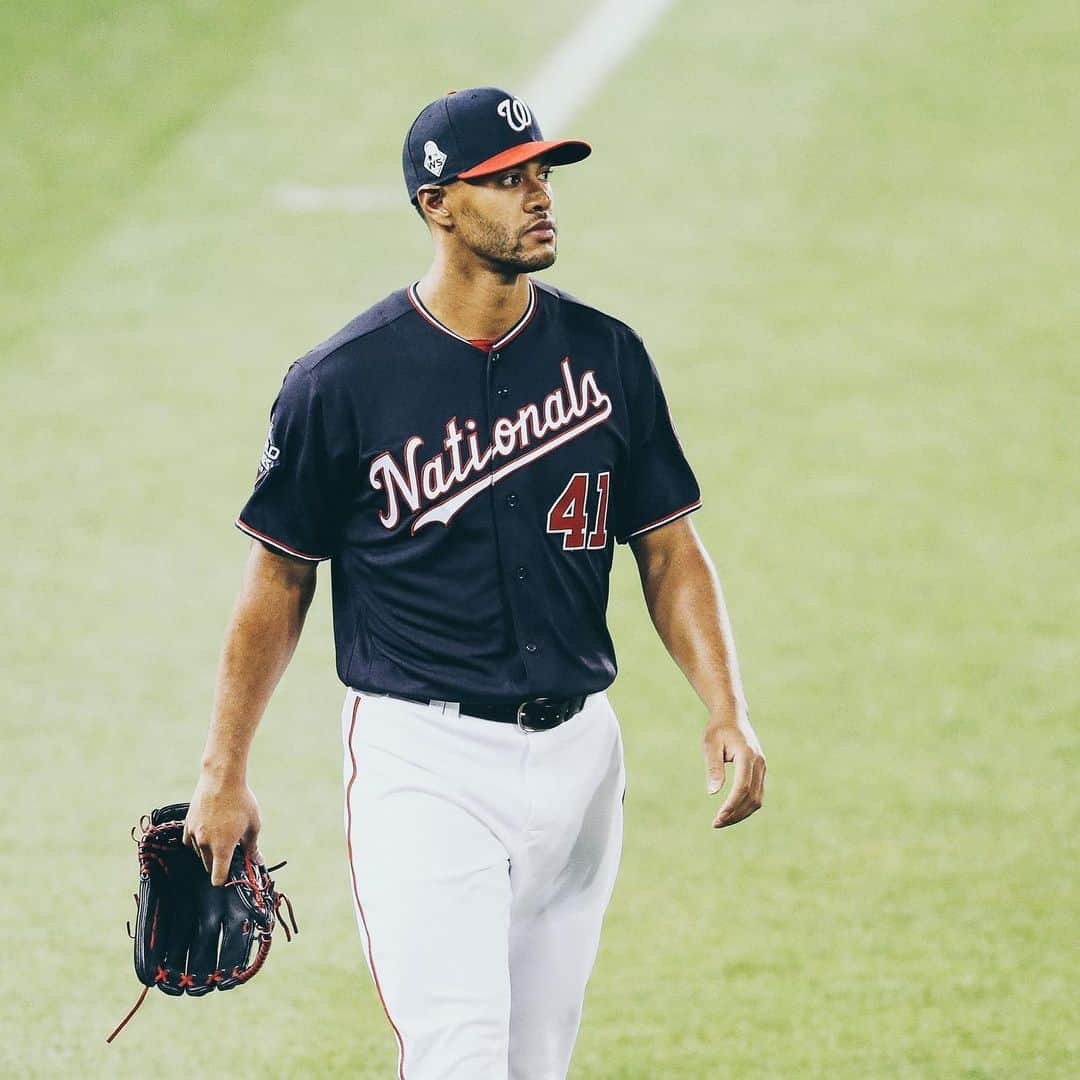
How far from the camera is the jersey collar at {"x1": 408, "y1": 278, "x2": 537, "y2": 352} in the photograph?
14.0ft

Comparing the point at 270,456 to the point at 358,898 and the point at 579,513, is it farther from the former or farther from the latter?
the point at 358,898

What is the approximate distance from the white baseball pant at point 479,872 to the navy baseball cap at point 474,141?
1073 millimetres

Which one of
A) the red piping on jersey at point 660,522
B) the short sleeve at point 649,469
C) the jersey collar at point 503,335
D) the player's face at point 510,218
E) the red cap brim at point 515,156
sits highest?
the red cap brim at point 515,156

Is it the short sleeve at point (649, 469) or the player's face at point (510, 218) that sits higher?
the player's face at point (510, 218)

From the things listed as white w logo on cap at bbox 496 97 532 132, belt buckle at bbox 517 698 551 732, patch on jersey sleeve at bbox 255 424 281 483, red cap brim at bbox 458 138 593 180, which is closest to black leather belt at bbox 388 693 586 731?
belt buckle at bbox 517 698 551 732

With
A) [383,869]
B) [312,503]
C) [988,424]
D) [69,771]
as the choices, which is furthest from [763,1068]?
[988,424]

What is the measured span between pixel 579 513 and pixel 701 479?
5158 mm

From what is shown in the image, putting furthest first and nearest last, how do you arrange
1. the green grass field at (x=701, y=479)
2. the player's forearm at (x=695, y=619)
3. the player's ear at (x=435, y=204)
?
the green grass field at (x=701, y=479), the player's forearm at (x=695, y=619), the player's ear at (x=435, y=204)

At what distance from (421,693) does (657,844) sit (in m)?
2.87

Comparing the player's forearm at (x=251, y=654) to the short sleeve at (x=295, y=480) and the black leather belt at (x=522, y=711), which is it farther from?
the black leather belt at (x=522, y=711)

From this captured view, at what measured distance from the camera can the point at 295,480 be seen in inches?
165

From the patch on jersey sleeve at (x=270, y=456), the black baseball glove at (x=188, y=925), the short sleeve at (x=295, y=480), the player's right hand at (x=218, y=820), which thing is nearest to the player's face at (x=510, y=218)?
the short sleeve at (x=295, y=480)

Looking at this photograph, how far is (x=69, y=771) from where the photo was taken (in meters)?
7.34

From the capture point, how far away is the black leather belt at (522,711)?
418 cm
